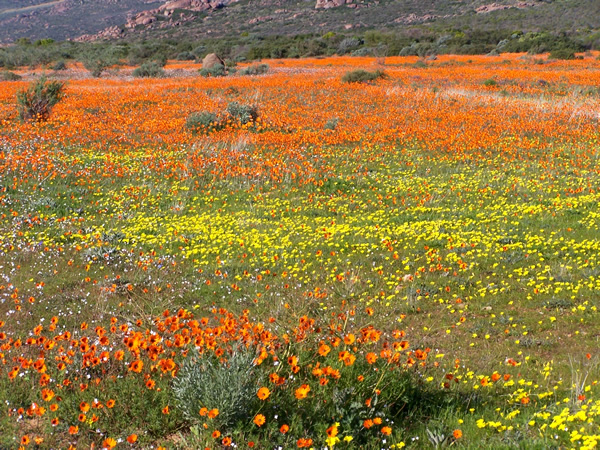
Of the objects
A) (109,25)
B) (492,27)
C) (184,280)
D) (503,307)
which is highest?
(109,25)

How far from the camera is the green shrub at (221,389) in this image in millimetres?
3688

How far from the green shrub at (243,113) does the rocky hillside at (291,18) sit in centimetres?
5923

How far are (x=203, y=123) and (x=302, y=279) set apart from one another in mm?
11757

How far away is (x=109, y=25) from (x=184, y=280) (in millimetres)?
145024

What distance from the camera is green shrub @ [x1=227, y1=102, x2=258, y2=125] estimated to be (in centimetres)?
1871

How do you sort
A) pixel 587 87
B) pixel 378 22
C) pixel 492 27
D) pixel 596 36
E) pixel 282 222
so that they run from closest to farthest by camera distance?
pixel 282 222 → pixel 587 87 → pixel 596 36 → pixel 492 27 → pixel 378 22

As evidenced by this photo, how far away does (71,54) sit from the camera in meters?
59.1

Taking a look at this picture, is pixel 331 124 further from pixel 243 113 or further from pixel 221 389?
pixel 221 389

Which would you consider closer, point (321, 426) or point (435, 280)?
point (321, 426)

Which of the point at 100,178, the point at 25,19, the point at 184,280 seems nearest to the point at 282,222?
the point at 184,280

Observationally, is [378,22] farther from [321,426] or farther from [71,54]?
[321,426]

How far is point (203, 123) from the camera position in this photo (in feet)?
59.2

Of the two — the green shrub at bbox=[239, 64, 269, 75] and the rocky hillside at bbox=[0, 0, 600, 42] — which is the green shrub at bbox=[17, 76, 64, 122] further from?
the rocky hillside at bbox=[0, 0, 600, 42]

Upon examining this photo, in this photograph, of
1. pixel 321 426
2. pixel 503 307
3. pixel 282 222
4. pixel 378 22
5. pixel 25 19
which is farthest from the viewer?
pixel 25 19
